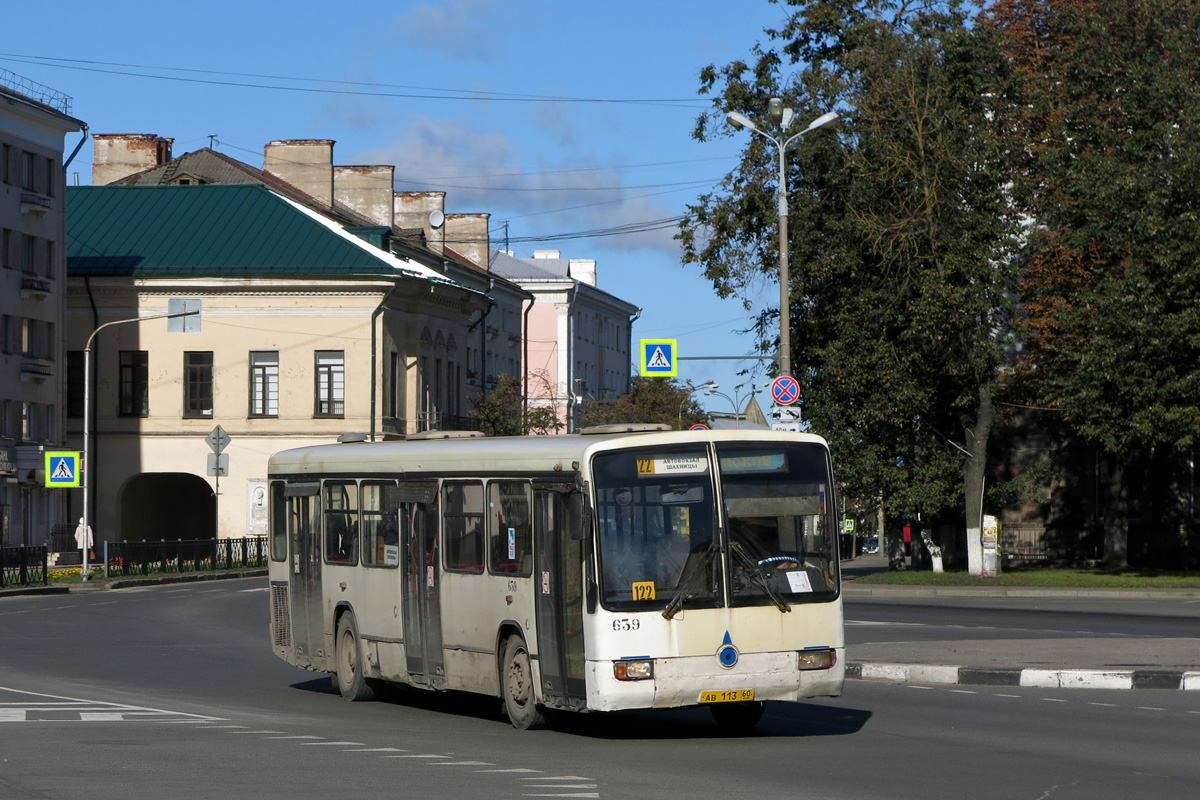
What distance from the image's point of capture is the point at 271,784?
10.9 meters

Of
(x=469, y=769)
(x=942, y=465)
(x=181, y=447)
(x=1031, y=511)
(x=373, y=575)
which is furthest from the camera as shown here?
(x=181, y=447)

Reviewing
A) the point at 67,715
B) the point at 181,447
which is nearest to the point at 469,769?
the point at 67,715

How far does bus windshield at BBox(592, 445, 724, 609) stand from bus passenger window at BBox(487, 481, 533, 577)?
3.49 ft

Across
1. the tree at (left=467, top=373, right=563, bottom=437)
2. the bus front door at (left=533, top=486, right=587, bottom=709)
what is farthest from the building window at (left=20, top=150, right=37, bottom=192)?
the bus front door at (left=533, top=486, right=587, bottom=709)

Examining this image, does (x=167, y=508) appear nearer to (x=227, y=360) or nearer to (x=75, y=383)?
(x=75, y=383)

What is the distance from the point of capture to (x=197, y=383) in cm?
6550

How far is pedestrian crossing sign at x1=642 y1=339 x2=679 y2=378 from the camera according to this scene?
1551 inches

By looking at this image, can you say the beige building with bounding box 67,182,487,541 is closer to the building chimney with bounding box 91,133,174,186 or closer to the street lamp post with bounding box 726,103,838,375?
the building chimney with bounding box 91,133,174,186

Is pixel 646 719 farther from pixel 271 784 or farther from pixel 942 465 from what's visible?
pixel 942 465

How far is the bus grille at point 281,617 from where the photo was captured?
18.6 meters

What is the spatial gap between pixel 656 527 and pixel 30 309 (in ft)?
166

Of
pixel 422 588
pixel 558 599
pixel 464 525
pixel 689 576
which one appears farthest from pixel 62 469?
pixel 689 576

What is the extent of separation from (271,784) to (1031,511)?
42.8 meters

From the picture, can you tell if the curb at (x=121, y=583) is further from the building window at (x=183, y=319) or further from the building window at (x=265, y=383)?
the building window at (x=183, y=319)
